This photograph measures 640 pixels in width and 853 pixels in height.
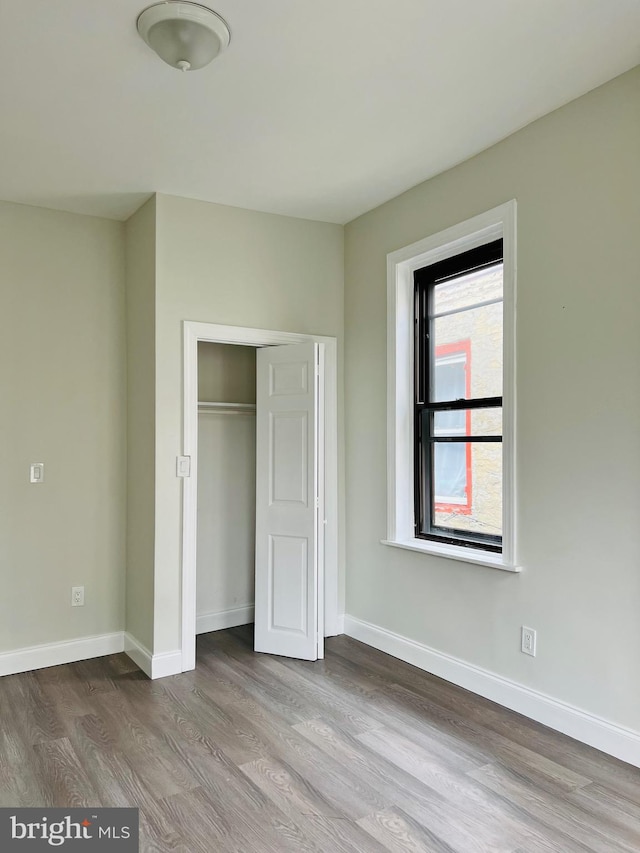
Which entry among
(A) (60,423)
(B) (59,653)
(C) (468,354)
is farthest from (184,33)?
(B) (59,653)

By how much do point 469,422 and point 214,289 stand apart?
1712 mm

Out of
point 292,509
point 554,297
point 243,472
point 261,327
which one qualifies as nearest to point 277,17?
point 554,297

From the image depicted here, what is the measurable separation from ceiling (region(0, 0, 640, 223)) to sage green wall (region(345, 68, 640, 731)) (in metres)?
0.22

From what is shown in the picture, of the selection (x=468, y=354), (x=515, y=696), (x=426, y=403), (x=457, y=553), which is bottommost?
(x=515, y=696)

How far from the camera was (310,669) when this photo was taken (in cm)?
369

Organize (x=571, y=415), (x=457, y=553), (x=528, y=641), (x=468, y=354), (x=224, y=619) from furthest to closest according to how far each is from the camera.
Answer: (x=224, y=619) → (x=468, y=354) → (x=457, y=553) → (x=528, y=641) → (x=571, y=415)

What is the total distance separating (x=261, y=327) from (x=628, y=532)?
95.5 inches

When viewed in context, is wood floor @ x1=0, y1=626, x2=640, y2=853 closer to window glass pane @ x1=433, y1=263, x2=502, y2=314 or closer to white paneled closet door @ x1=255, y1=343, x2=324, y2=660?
white paneled closet door @ x1=255, y1=343, x2=324, y2=660

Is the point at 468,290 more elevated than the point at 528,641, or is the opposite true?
the point at 468,290

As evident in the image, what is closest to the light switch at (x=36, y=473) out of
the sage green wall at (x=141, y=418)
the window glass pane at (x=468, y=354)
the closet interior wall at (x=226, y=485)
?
the sage green wall at (x=141, y=418)

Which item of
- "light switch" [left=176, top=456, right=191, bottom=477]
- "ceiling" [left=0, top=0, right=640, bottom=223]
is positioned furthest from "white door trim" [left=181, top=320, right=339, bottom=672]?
Answer: "ceiling" [left=0, top=0, right=640, bottom=223]

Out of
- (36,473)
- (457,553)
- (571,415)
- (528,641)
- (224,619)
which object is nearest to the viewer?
(571,415)

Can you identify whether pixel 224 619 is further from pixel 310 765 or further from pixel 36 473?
pixel 310 765

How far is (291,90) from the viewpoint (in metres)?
2.63
